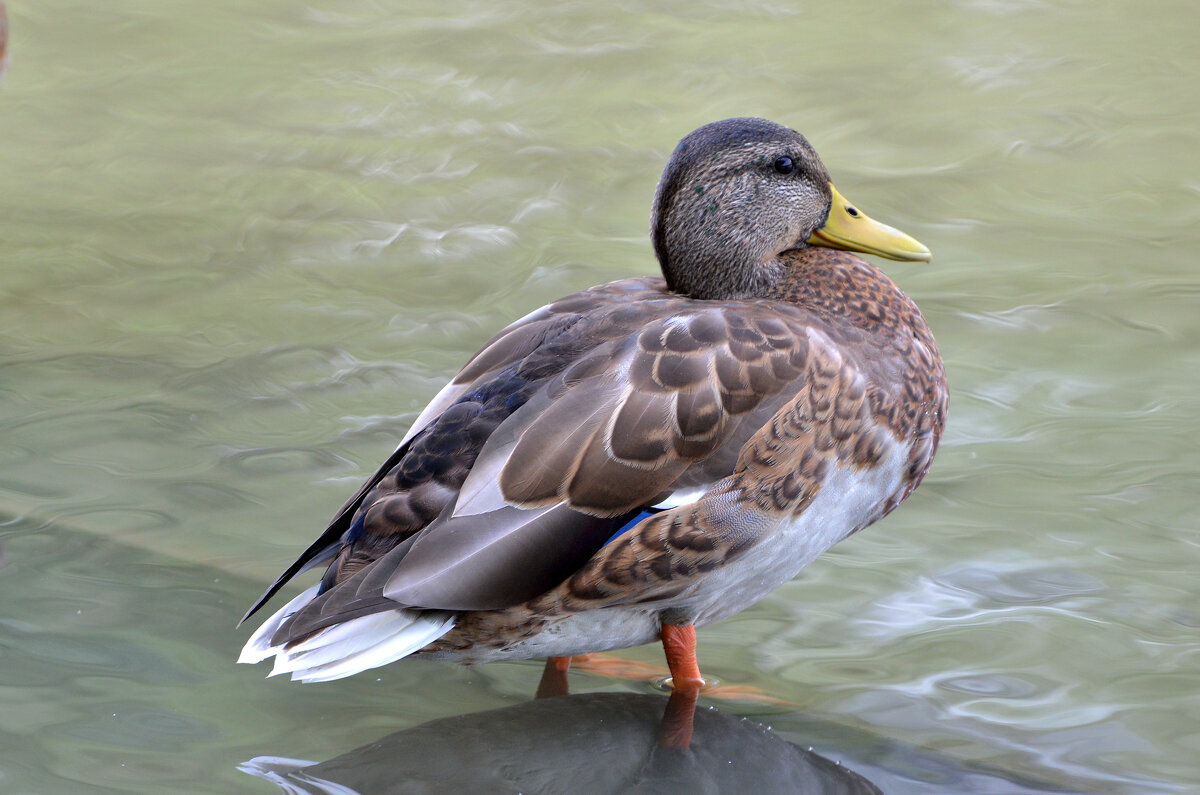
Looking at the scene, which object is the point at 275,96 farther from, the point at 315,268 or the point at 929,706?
the point at 929,706

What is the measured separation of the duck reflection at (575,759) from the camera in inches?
105

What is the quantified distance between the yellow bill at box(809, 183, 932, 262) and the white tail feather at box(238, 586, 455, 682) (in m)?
1.26

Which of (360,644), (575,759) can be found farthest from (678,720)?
(360,644)

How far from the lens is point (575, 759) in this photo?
277 cm

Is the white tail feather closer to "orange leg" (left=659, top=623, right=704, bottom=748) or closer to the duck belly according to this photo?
the duck belly

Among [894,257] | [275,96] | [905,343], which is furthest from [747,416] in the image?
[275,96]

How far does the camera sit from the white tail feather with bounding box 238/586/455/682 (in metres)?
2.57

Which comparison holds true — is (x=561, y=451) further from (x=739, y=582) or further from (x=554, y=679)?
(x=554, y=679)

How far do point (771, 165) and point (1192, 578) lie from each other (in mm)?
1412

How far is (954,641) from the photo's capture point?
325 centimetres

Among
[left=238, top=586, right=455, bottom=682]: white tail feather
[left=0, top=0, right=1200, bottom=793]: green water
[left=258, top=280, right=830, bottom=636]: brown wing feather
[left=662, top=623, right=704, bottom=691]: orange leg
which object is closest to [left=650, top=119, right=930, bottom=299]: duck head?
[left=258, top=280, right=830, bottom=636]: brown wing feather

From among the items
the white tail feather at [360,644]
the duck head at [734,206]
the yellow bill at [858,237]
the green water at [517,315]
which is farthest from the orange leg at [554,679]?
the yellow bill at [858,237]

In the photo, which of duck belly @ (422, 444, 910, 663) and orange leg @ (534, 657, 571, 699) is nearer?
duck belly @ (422, 444, 910, 663)

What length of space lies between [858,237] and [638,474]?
0.93m
